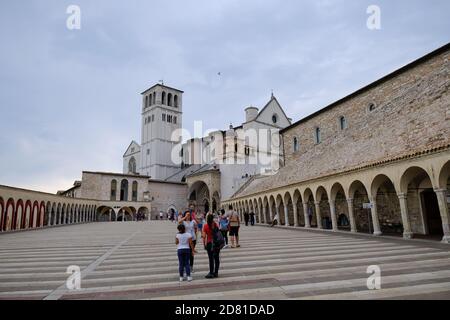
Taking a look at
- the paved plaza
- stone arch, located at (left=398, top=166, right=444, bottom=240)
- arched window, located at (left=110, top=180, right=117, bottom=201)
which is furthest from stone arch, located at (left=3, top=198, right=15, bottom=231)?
arched window, located at (left=110, top=180, right=117, bottom=201)

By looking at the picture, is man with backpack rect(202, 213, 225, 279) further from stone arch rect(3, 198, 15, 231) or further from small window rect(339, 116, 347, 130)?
small window rect(339, 116, 347, 130)

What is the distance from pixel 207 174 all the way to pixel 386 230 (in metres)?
33.3

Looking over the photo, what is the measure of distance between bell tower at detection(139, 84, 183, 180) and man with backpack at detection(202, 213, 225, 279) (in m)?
55.4

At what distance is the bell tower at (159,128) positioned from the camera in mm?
61000

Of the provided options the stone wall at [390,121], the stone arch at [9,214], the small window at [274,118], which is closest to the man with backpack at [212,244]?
the stone wall at [390,121]

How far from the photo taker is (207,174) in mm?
47625

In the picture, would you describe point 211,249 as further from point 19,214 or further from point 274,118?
point 274,118

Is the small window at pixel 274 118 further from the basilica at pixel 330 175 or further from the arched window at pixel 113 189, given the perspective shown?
the arched window at pixel 113 189

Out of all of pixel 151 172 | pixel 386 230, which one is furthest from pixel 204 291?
pixel 151 172

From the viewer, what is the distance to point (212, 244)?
6426 millimetres

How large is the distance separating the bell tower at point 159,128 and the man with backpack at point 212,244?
5536 cm
